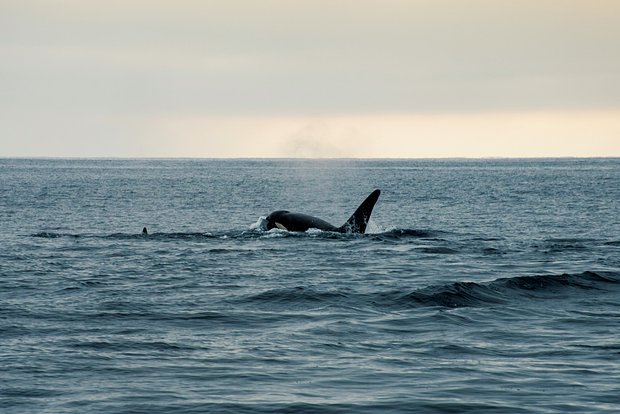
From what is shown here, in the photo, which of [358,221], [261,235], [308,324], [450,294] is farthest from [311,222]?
[308,324]

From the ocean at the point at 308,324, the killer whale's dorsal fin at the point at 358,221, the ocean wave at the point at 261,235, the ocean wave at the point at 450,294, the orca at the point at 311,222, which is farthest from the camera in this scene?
the orca at the point at 311,222

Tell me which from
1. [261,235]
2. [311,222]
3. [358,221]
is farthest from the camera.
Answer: [311,222]

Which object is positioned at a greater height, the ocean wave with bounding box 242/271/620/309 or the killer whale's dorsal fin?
the killer whale's dorsal fin

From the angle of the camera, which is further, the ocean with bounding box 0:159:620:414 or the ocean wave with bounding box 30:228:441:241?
the ocean wave with bounding box 30:228:441:241

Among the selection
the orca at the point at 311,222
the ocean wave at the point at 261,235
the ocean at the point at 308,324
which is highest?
the orca at the point at 311,222

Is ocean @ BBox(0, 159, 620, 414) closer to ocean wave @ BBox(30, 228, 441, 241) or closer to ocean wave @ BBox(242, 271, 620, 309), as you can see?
ocean wave @ BBox(242, 271, 620, 309)

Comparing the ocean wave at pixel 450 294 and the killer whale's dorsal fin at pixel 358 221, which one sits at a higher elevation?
the killer whale's dorsal fin at pixel 358 221

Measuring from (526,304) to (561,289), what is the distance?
101 inches

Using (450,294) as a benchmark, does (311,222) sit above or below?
above

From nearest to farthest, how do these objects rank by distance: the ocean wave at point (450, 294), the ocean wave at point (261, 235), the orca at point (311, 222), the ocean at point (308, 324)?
1. the ocean at point (308, 324)
2. the ocean wave at point (450, 294)
3. the ocean wave at point (261, 235)
4. the orca at point (311, 222)

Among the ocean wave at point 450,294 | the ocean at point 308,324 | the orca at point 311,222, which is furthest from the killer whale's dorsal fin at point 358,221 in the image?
the ocean wave at point 450,294

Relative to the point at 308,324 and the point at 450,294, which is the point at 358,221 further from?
the point at 308,324

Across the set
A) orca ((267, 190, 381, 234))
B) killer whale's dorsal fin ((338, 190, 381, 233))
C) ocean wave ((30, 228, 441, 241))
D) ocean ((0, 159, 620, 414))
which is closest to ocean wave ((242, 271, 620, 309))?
ocean ((0, 159, 620, 414))

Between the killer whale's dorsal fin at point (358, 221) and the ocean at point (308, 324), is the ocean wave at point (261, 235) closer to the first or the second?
the ocean at point (308, 324)
